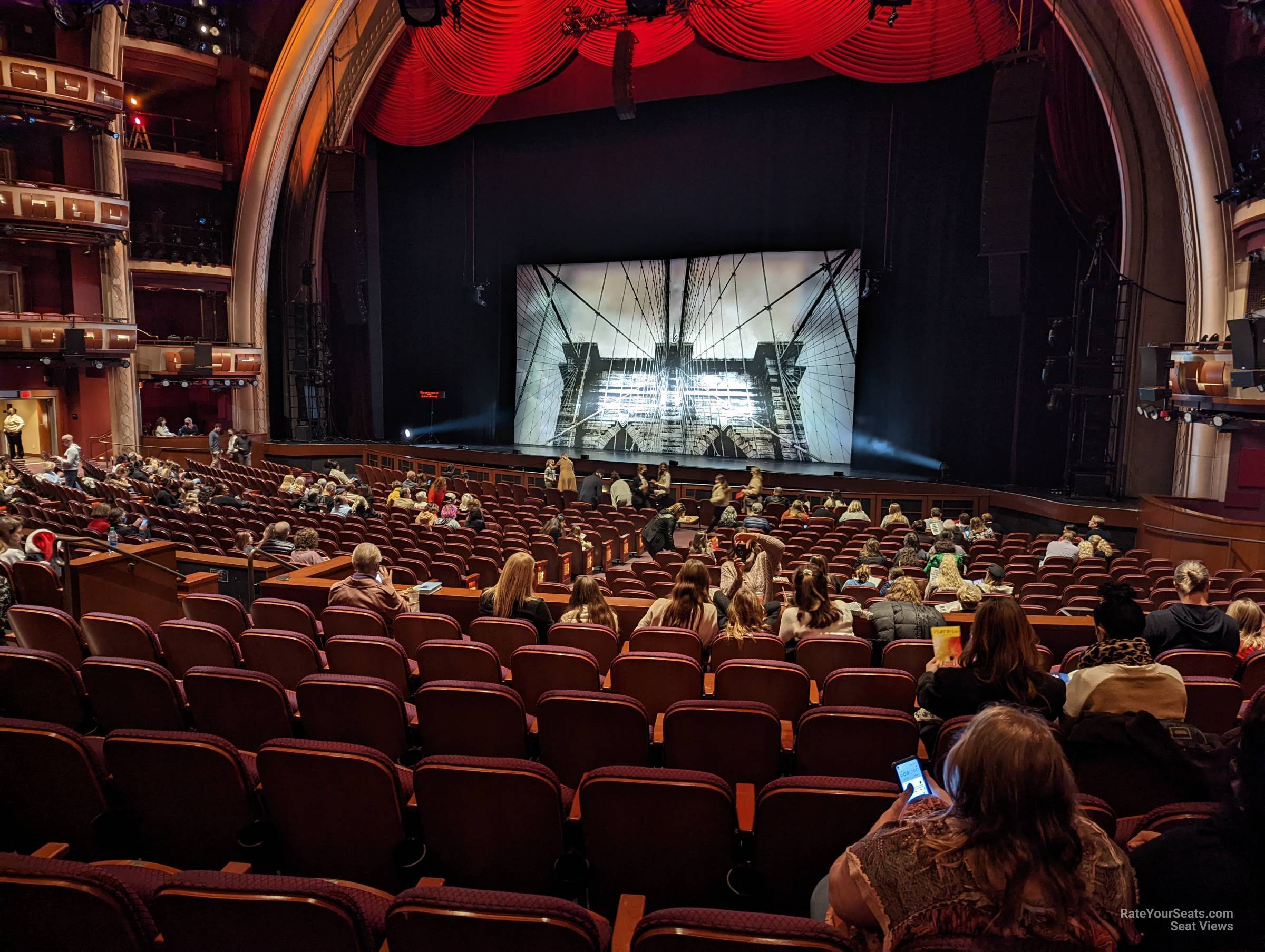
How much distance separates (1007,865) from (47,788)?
2.54m

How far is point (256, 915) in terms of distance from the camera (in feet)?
4.91

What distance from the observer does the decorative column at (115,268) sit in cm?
1780

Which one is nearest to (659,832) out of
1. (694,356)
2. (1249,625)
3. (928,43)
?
(1249,625)

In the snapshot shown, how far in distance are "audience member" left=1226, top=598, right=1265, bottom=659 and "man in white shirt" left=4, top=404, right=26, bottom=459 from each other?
2127 centimetres

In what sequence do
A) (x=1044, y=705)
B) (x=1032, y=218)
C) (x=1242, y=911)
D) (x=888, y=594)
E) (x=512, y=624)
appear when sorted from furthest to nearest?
(x=1032, y=218), (x=888, y=594), (x=512, y=624), (x=1044, y=705), (x=1242, y=911)

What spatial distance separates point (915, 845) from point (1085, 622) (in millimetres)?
3606

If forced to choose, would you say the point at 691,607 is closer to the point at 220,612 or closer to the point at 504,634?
the point at 504,634

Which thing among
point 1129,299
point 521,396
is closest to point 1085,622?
point 1129,299

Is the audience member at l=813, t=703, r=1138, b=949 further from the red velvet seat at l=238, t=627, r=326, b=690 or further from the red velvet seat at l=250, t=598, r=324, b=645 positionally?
the red velvet seat at l=250, t=598, r=324, b=645

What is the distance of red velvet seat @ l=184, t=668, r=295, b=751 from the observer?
2.96 metres

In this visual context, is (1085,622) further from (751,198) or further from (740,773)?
(751,198)

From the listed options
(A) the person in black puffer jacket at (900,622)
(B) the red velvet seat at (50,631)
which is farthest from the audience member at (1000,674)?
(B) the red velvet seat at (50,631)

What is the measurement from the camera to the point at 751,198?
18.5m

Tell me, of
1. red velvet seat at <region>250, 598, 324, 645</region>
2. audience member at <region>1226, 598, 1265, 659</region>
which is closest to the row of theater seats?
red velvet seat at <region>250, 598, 324, 645</region>
